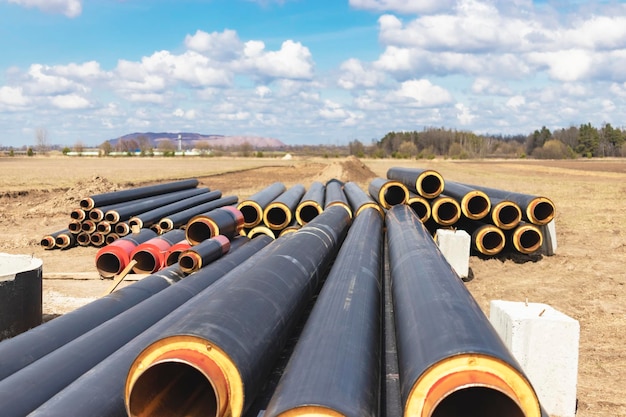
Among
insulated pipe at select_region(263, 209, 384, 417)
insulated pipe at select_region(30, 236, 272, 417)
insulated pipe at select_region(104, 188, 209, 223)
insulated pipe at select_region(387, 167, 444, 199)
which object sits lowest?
insulated pipe at select_region(30, 236, 272, 417)

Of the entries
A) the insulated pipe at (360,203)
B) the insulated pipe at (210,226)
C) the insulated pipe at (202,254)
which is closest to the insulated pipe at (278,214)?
the insulated pipe at (210,226)

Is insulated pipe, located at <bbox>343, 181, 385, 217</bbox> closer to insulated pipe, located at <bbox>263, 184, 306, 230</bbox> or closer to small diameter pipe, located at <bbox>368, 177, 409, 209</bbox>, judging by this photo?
small diameter pipe, located at <bbox>368, 177, 409, 209</bbox>

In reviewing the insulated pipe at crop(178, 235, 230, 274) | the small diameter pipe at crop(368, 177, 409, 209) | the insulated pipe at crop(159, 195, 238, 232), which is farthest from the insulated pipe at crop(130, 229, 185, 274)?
the small diameter pipe at crop(368, 177, 409, 209)

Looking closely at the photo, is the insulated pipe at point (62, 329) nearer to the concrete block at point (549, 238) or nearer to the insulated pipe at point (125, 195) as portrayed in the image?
the insulated pipe at point (125, 195)

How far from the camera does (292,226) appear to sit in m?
9.86

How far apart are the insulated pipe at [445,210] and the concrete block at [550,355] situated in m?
5.60

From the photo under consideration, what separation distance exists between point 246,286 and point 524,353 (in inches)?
103

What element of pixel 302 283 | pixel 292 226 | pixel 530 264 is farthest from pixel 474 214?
pixel 302 283

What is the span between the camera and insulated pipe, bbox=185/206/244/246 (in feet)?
27.7

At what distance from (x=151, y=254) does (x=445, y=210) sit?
5848mm

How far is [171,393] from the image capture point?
3207 mm

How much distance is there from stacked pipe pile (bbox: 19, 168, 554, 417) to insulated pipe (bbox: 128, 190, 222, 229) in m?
5.74

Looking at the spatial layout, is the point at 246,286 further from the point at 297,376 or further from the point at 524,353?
the point at 524,353

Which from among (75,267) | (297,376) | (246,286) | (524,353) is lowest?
(75,267)
